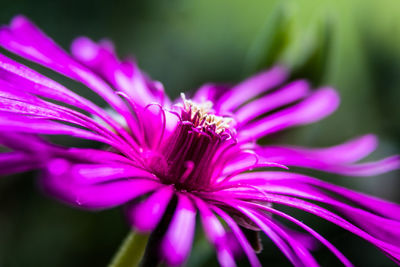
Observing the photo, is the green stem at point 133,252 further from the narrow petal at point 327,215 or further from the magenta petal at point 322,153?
the magenta petal at point 322,153

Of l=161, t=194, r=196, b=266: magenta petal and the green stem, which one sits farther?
the green stem

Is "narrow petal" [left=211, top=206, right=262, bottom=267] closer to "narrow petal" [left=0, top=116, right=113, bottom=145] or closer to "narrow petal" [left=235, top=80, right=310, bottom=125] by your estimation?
"narrow petal" [left=0, top=116, right=113, bottom=145]

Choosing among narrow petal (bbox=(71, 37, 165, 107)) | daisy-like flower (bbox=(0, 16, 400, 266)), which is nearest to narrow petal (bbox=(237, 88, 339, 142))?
daisy-like flower (bbox=(0, 16, 400, 266))

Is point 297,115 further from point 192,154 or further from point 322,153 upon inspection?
point 192,154

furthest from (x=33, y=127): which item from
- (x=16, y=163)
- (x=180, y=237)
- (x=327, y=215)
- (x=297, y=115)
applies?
(x=297, y=115)

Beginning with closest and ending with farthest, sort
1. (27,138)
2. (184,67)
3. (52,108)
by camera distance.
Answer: (27,138), (52,108), (184,67)

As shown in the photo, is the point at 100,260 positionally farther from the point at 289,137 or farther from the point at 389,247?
the point at 389,247

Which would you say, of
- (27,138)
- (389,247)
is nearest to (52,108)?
(27,138)
